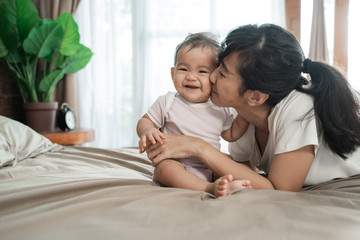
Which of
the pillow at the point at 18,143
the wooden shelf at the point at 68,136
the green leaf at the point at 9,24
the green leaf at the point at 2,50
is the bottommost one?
the wooden shelf at the point at 68,136

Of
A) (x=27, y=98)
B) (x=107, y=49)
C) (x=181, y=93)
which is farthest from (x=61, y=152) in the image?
(x=107, y=49)

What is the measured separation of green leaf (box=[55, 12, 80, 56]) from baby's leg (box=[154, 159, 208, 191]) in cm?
243

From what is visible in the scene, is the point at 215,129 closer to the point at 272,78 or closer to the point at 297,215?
the point at 272,78

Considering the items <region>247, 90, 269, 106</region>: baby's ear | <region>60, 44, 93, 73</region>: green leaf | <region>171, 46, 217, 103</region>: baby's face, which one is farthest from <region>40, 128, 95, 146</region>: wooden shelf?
<region>247, 90, 269, 106</region>: baby's ear

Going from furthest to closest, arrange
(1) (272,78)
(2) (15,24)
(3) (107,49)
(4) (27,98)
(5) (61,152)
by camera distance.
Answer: (3) (107,49), (4) (27,98), (2) (15,24), (5) (61,152), (1) (272,78)

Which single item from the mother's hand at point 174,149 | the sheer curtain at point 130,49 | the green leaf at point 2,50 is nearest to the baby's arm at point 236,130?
the mother's hand at point 174,149

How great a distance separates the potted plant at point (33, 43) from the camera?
2957 millimetres

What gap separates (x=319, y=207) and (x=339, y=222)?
0.10 metres

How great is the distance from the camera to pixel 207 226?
73cm

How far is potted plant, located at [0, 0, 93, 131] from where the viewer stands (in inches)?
116

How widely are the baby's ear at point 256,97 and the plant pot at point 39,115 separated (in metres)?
2.43

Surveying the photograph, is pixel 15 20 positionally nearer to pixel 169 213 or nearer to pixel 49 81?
A: pixel 49 81

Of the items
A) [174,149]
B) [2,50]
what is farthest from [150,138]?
[2,50]

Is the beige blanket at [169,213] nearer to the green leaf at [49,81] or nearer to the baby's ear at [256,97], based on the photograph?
the baby's ear at [256,97]
